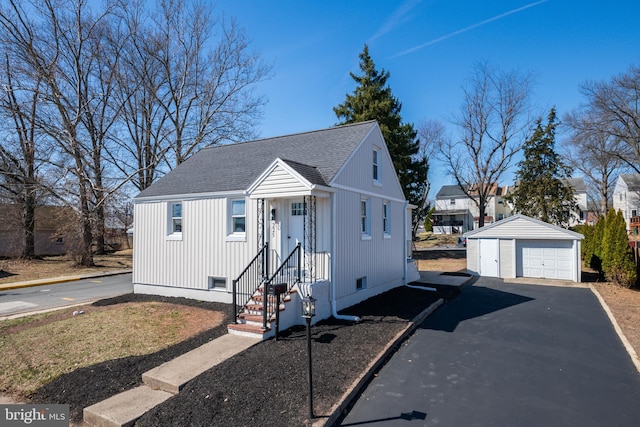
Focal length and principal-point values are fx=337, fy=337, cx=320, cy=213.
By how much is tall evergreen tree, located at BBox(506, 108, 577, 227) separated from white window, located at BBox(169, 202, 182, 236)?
25231 millimetres

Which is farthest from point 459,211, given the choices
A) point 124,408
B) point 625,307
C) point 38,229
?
point 124,408

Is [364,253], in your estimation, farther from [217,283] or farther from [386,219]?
[217,283]

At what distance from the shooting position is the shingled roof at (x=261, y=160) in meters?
10.0

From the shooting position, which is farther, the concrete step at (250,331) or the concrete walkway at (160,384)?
the concrete step at (250,331)

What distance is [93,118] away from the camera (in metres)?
24.4

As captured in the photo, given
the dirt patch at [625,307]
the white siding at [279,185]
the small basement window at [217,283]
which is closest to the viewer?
the dirt patch at [625,307]

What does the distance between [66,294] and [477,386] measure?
14682mm

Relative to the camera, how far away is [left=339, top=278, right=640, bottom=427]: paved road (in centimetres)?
452

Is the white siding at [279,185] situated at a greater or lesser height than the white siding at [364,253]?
greater

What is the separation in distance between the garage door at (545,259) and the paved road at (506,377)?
7.79 meters

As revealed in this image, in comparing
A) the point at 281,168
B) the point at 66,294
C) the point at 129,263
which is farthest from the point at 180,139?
the point at 281,168

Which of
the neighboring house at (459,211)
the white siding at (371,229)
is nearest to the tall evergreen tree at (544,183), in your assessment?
the white siding at (371,229)

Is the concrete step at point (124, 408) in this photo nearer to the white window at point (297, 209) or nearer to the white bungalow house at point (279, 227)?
the white bungalow house at point (279, 227)

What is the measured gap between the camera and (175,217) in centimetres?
1191
